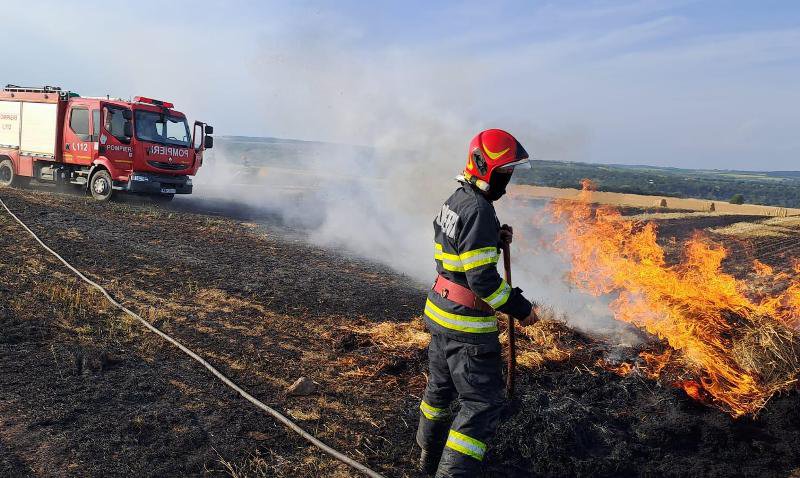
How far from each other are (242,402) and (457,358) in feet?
7.25

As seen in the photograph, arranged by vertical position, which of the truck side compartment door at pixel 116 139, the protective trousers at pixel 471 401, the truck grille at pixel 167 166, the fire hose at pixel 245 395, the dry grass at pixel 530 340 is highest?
the truck side compartment door at pixel 116 139

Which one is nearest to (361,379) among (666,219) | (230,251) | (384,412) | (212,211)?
(384,412)

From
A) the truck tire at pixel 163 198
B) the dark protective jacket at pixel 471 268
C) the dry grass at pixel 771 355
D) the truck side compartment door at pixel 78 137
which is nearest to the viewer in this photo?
the dark protective jacket at pixel 471 268

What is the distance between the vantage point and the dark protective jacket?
337 centimetres

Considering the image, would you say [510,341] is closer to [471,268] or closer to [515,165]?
[471,268]

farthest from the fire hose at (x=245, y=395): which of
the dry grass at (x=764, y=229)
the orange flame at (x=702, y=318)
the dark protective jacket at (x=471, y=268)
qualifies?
the dry grass at (x=764, y=229)

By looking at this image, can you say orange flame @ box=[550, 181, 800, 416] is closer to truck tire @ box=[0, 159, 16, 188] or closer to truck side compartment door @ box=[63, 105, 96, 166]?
truck side compartment door @ box=[63, 105, 96, 166]

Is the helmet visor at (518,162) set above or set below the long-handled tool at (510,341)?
above

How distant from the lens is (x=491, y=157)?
11.7ft

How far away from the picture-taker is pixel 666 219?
2306cm

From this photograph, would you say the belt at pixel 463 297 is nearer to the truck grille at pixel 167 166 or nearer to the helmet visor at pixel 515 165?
the helmet visor at pixel 515 165

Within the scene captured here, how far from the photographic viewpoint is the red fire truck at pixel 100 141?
1594 centimetres

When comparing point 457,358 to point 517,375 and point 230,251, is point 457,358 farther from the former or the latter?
point 230,251

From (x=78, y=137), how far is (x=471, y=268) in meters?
16.6
